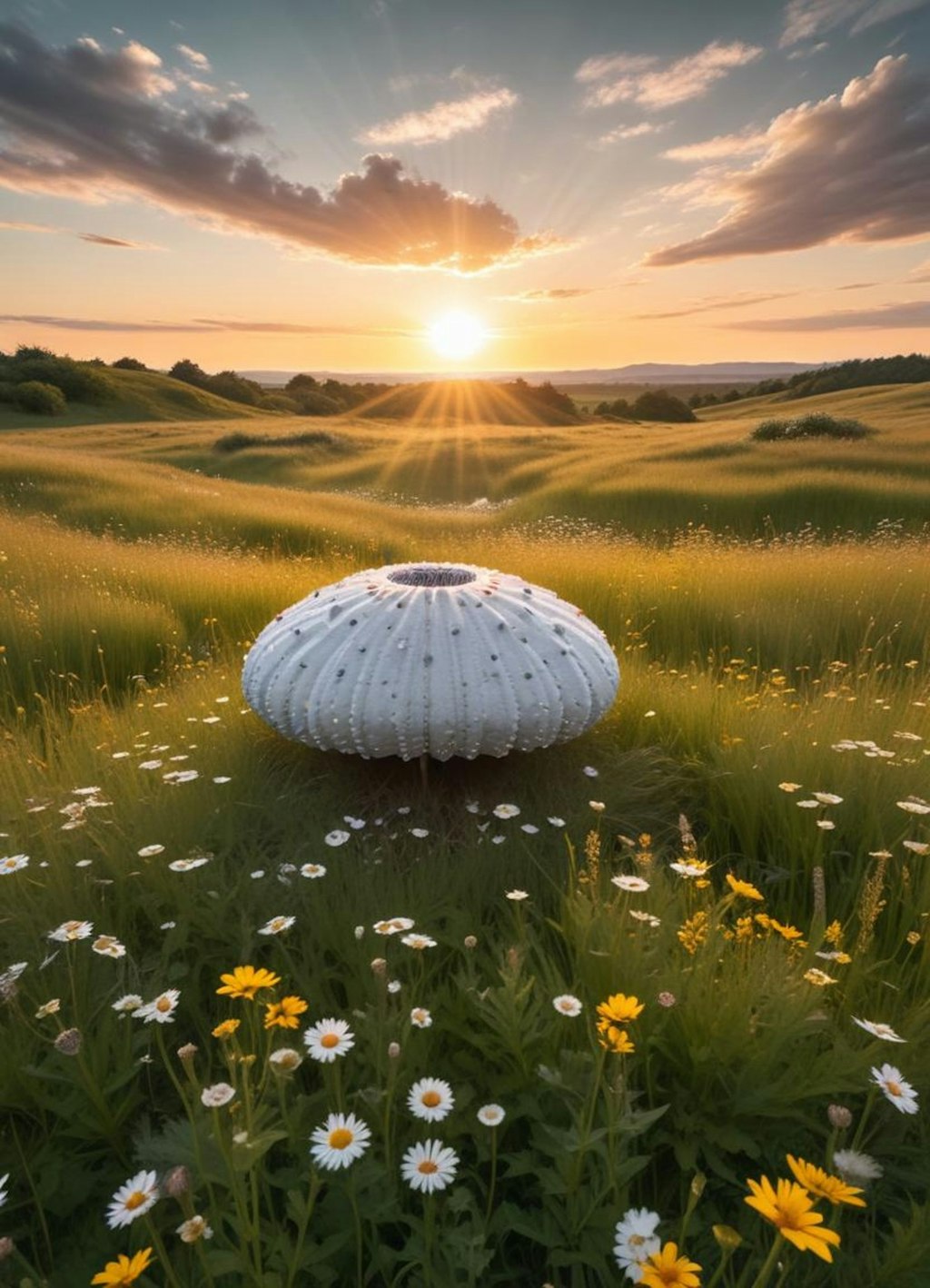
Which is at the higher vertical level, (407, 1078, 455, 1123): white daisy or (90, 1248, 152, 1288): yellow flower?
(90, 1248, 152, 1288): yellow flower

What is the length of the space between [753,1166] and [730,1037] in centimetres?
33

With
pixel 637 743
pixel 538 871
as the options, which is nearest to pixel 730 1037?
pixel 538 871

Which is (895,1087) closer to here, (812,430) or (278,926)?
(278,926)

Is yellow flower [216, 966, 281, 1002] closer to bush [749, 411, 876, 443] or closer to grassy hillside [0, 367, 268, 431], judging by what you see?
bush [749, 411, 876, 443]

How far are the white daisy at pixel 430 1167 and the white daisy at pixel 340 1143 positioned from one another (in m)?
0.12

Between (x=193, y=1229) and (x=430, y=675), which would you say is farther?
(x=430, y=675)

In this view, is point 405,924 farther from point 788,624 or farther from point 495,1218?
point 788,624

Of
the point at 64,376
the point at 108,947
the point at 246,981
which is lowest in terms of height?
the point at 108,947

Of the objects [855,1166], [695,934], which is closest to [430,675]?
[695,934]

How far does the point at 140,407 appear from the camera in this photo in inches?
2431

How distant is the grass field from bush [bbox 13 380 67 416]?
52.7 m

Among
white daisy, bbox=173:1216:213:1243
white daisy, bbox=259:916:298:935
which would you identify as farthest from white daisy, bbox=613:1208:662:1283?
white daisy, bbox=259:916:298:935

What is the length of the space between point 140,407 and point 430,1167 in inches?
2722

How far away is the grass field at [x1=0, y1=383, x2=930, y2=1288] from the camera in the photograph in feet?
5.68
